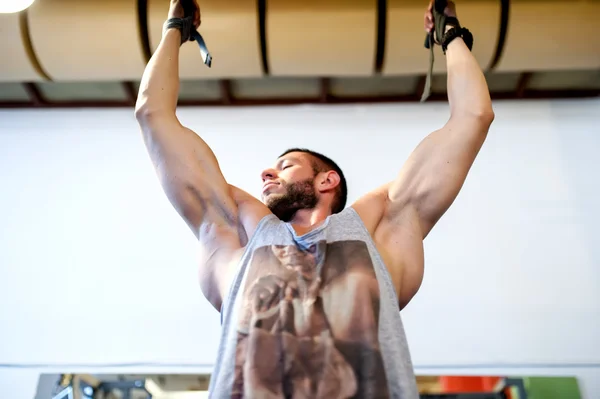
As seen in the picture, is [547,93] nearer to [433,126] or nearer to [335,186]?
[433,126]

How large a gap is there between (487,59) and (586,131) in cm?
80

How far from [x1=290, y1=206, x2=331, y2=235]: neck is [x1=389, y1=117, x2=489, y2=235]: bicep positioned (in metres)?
0.22

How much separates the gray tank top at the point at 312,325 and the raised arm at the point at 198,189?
0.38 ft

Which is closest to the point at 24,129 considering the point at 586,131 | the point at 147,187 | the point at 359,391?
the point at 147,187

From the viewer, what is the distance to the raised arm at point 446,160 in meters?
1.48

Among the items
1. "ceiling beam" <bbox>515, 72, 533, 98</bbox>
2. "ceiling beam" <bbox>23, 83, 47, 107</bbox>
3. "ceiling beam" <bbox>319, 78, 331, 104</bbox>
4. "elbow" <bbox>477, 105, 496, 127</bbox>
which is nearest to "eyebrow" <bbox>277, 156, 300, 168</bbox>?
"elbow" <bbox>477, 105, 496, 127</bbox>

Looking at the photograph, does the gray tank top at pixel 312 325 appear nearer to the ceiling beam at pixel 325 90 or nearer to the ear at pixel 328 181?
the ear at pixel 328 181

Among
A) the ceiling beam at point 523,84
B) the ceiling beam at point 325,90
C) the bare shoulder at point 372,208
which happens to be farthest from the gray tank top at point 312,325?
the ceiling beam at point 523,84

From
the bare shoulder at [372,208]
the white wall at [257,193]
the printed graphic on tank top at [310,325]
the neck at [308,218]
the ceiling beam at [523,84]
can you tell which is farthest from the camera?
the ceiling beam at [523,84]

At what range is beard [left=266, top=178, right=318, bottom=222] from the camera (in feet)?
5.31

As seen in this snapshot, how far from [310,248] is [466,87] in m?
0.67

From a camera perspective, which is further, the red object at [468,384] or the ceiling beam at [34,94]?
the ceiling beam at [34,94]

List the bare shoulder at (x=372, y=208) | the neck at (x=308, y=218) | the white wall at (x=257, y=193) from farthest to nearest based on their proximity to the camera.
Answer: the white wall at (x=257, y=193)
the neck at (x=308, y=218)
the bare shoulder at (x=372, y=208)

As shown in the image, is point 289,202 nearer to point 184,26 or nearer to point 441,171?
point 441,171
